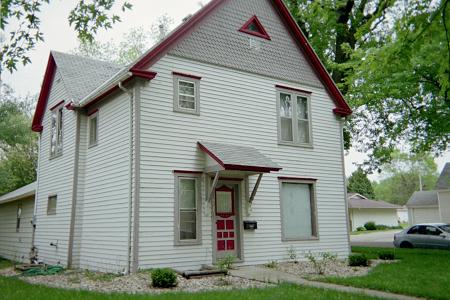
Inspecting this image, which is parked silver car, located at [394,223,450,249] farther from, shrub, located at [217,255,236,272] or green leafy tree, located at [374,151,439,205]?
green leafy tree, located at [374,151,439,205]

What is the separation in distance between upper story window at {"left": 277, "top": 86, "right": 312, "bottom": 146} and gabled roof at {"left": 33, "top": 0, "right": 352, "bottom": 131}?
1414 millimetres

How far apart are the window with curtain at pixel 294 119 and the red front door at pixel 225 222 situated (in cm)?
293

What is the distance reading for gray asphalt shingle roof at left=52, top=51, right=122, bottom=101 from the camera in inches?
626

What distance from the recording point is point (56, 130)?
666 inches

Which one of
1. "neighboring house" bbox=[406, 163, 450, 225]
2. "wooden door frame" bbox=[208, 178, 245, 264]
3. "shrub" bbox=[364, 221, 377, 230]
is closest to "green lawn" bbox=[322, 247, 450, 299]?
"wooden door frame" bbox=[208, 178, 245, 264]

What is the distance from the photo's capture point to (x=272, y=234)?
13961mm

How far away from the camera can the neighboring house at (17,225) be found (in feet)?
64.2

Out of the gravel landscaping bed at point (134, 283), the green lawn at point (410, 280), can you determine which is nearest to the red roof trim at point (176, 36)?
the gravel landscaping bed at point (134, 283)

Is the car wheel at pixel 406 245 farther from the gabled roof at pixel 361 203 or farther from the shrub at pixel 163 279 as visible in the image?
the gabled roof at pixel 361 203

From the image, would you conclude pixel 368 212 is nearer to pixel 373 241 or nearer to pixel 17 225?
pixel 373 241

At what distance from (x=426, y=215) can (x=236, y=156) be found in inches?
1423

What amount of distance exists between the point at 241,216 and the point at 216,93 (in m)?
3.88

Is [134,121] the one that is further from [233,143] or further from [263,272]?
[263,272]

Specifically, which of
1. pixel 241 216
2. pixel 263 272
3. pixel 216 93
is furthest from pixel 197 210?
pixel 216 93
